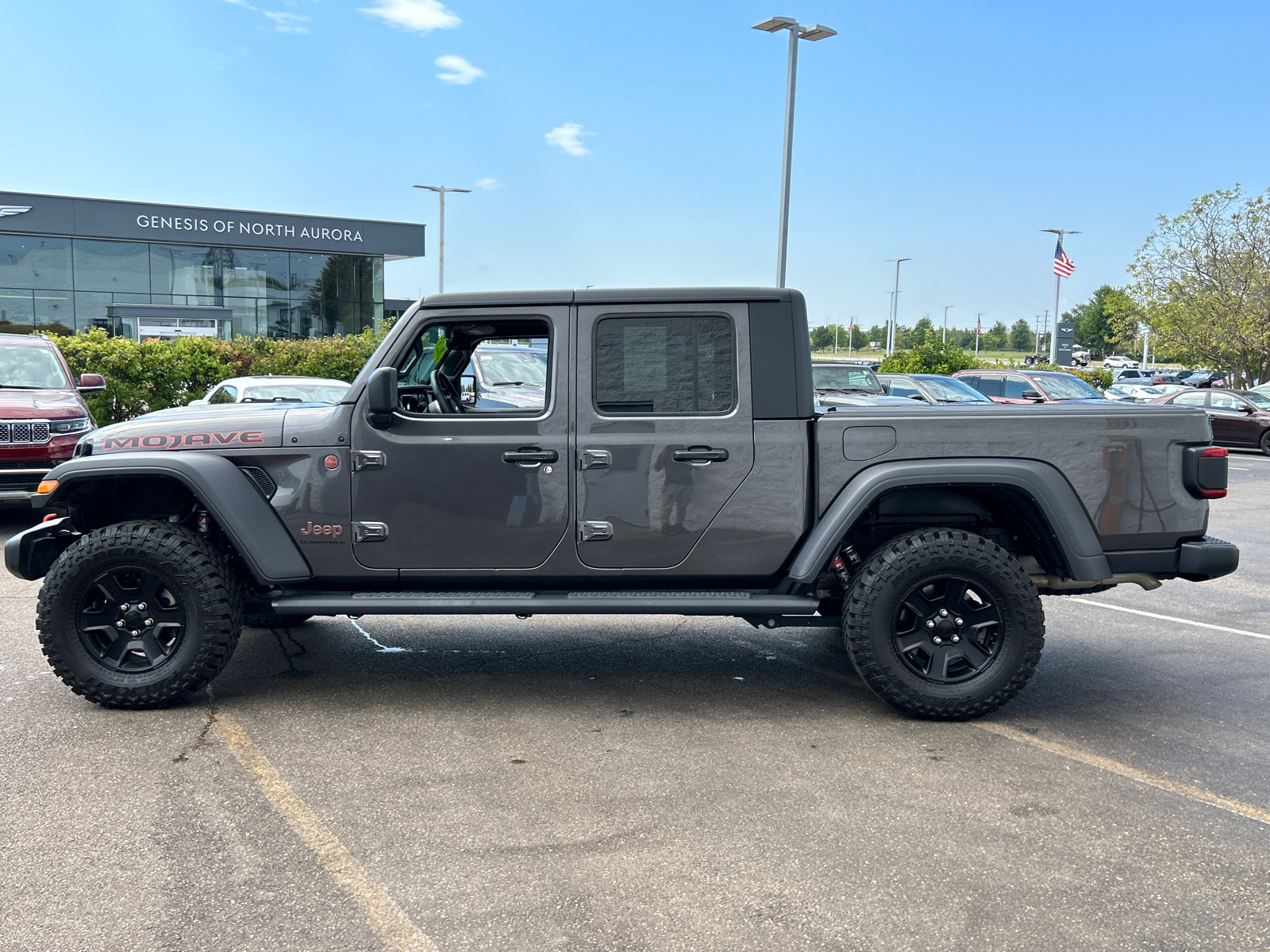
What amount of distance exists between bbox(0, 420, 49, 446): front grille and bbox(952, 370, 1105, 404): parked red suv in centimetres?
1571

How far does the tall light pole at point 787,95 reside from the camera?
731 inches

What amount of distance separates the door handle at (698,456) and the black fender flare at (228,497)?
1808 millimetres

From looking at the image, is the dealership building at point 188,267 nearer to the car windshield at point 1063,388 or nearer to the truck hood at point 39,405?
the car windshield at point 1063,388

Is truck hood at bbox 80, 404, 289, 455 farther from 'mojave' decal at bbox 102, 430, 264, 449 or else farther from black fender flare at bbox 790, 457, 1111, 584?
black fender flare at bbox 790, 457, 1111, 584

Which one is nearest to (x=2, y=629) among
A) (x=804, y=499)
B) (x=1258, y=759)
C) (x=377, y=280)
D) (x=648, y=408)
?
(x=648, y=408)

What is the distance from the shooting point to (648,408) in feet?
15.8

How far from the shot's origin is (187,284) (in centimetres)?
4025

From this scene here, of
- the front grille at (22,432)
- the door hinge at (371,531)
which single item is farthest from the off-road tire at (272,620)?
the front grille at (22,432)

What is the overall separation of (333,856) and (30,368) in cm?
955

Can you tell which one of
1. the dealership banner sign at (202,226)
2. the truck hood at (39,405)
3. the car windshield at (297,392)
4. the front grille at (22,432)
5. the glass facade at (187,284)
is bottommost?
the front grille at (22,432)

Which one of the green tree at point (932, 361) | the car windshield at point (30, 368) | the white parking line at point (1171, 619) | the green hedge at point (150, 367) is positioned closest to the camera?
the white parking line at point (1171, 619)

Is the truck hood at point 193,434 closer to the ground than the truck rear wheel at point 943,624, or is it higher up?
higher up

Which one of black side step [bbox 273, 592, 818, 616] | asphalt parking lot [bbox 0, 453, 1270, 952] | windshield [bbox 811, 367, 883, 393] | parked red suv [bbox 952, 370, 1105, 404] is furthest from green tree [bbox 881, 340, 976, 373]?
black side step [bbox 273, 592, 818, 616]

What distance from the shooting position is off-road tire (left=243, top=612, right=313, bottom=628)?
5.08m
